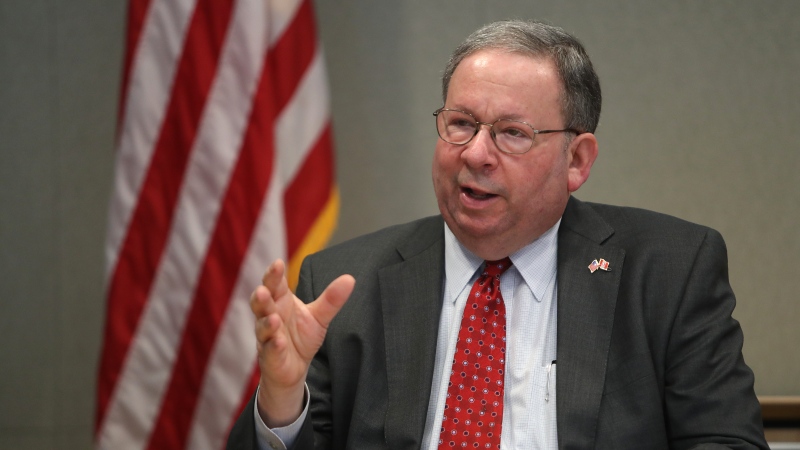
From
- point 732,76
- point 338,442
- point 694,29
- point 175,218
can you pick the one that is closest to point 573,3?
point 694,29

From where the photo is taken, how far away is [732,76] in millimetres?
3070

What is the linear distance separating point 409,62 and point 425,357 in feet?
5.48

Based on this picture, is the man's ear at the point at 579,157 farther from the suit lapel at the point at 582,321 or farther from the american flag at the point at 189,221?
the american flag at the point at 189,221

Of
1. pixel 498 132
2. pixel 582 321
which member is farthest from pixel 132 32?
pixel 582 321

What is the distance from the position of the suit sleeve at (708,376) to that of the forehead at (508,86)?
1.71ft

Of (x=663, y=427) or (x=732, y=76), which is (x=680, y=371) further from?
(x=732, y=76)

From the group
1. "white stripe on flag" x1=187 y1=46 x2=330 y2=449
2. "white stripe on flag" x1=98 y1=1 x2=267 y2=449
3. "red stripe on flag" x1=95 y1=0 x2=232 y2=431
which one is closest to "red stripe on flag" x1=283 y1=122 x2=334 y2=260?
"white stripe on flag" x1=187 y1=46 x2=330 y2=449

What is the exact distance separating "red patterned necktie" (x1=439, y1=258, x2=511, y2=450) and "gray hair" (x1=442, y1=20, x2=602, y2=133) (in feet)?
1.35

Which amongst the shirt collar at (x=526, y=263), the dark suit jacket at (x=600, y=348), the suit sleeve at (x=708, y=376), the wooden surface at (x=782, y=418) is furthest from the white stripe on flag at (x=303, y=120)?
the wooden surface at (x=782, y=418)

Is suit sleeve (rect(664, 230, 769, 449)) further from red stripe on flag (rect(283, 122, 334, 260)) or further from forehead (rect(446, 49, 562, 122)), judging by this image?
red stripe on flag (rect(283, 122, 334, 260))

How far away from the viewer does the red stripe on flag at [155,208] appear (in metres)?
2.79

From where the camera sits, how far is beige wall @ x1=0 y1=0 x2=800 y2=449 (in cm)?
307

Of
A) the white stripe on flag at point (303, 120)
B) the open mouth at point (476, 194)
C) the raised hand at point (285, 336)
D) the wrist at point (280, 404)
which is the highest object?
the white stripe on flag at point (303, 120)

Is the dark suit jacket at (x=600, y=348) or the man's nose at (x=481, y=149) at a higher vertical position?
the man's nose at (x=481, y=149)
